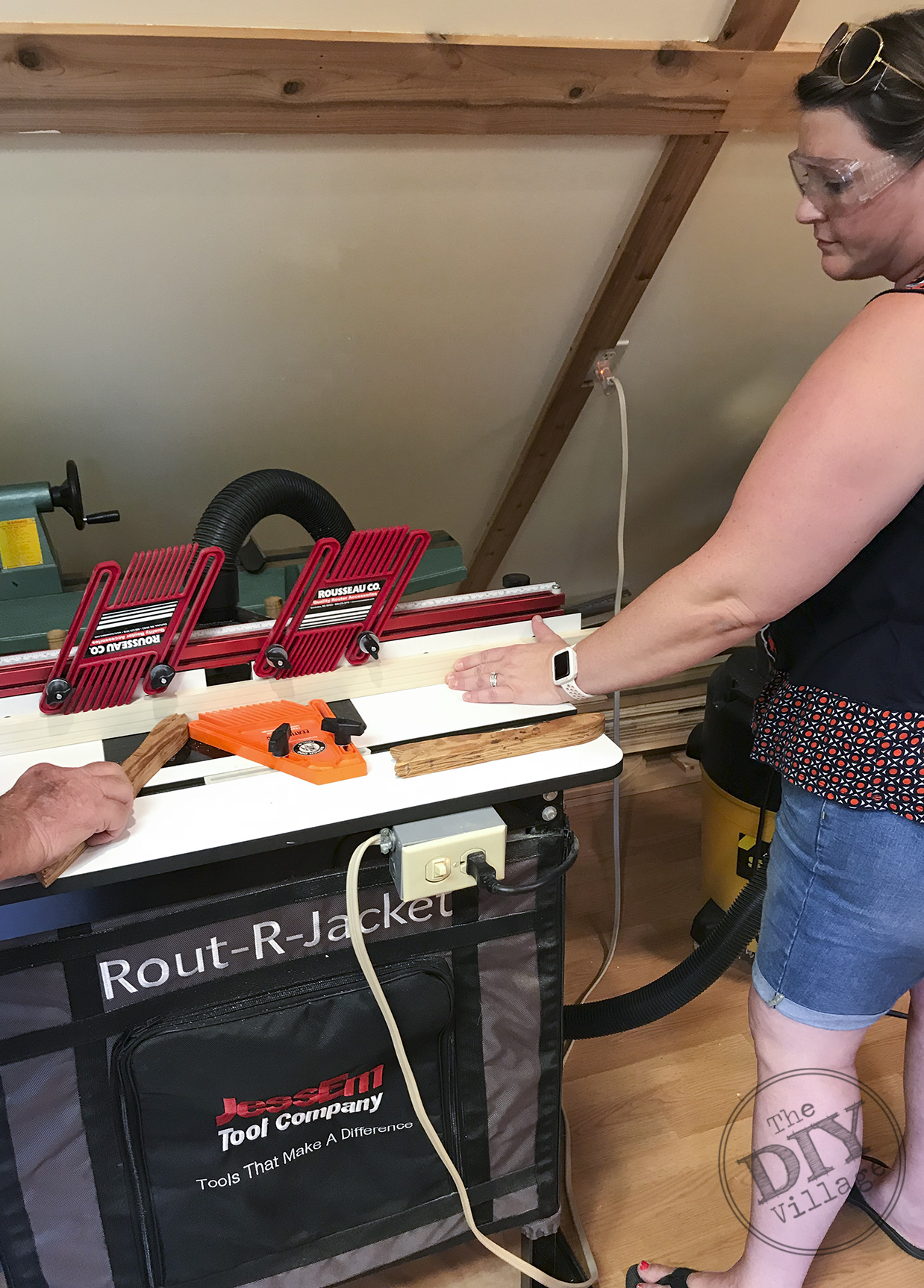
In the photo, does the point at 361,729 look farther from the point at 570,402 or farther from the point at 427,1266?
the point at 570,402

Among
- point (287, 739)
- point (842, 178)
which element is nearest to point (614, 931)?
point (287, 739)

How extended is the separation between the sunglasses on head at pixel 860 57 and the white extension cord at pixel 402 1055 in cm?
87

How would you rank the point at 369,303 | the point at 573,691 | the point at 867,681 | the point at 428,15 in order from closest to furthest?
the point at 867,681 < the point at 573,691 < the point at 428,15 < the point at 369,303

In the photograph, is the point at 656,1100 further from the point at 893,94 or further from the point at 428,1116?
the point at 893,94

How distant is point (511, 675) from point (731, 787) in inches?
35.3

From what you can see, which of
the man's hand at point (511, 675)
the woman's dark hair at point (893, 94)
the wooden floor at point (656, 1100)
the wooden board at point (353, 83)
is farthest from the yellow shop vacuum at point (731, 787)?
the woman's dark hair at point (893, 94)

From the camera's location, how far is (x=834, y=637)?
42.0 inches

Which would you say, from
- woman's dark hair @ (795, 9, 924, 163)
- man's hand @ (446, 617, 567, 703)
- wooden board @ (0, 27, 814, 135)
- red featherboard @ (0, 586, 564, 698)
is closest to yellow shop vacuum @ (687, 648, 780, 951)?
red featherboard @ (0, 586, 564, 698)

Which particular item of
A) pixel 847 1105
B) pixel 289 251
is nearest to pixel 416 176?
pixel 289 251

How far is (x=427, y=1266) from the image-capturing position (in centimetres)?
155

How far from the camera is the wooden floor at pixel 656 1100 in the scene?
61.3 inches

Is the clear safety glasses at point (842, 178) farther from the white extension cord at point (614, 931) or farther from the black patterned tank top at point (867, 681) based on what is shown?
the white extension cord at point (614, 931)

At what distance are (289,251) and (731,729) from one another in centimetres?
120

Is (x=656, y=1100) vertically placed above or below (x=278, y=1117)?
below
